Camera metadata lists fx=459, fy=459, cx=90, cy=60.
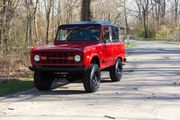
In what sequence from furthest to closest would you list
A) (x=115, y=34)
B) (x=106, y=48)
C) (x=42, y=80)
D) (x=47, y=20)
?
(x=47, y=20)
(x=115, y=34)
(x=106, y=48)
(x=42, y=80)

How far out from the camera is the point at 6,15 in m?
19.8

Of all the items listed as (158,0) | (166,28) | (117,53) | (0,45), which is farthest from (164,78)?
(158,0)

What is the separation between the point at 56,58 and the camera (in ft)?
44.1

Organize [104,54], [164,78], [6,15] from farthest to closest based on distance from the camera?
[6,15], [164,78], [104,54]

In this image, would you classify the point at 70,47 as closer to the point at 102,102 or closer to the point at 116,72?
the point at 102,102

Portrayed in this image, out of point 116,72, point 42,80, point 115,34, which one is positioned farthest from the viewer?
point 115,34

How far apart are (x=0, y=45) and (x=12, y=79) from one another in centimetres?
231

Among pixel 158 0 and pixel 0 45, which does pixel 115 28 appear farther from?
pixel 158 0

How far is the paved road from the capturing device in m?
9.93

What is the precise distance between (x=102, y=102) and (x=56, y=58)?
2383mm

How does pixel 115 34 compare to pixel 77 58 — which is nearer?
pixel 77 58

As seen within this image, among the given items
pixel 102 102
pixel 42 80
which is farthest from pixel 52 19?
pixel 102 102

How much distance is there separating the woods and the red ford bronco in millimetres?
4087

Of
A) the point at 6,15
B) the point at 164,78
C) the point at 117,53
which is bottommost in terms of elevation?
the point at 164,78
